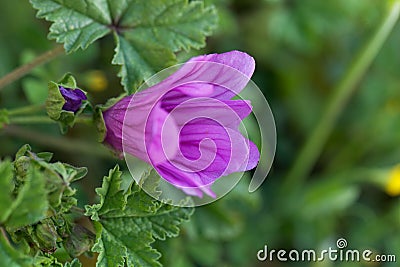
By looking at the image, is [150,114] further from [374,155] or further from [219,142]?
[374,155]

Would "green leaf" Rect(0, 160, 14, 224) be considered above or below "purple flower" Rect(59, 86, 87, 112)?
below

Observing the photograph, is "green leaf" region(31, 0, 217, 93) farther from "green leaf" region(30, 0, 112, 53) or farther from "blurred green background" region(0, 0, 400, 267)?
"blurred green background" region(0, 0, 400, 267)

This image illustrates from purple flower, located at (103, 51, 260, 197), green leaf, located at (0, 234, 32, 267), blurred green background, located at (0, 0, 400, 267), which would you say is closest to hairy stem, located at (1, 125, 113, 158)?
blurred green background, located at (0, 0, 400, 267)

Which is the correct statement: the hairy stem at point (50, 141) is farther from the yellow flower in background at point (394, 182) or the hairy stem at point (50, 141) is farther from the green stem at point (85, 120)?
the yellow flower in background at point (394, 182)

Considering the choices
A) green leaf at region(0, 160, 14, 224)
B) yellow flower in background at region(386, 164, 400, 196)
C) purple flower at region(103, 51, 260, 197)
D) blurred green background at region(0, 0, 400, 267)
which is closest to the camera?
green leaf at region(0, 160, 14, 224)

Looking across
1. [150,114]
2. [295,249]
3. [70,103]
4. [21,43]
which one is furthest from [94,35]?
[295,249]

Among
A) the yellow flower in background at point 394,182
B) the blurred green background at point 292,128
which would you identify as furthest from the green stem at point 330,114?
the yellow flower in background at point 394,182

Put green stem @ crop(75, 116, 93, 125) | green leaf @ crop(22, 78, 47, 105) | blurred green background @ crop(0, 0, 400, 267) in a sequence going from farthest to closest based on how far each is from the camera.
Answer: blurred green background @ crop(0, 0, 400, 267) < green leaf @ crop(22, 78, 47, 105) < green stem @ crop(75, 116, 93, 125)
